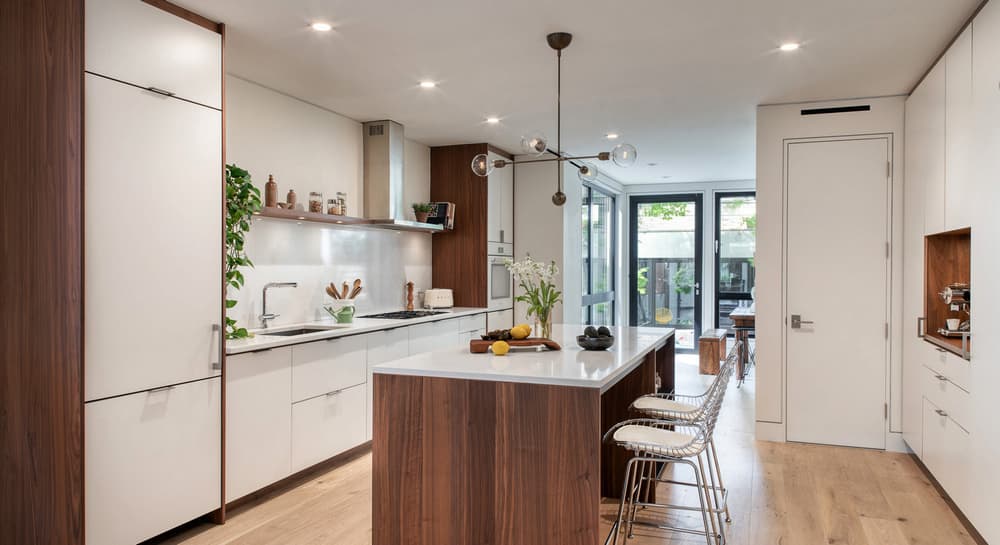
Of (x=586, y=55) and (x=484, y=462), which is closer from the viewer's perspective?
(x=484, y=462)

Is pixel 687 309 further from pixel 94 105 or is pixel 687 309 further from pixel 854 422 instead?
pixel 94 105

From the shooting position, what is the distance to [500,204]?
6.48 metres

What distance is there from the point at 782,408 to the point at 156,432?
4033mm

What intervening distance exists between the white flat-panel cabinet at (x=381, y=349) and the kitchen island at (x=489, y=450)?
1742 mm

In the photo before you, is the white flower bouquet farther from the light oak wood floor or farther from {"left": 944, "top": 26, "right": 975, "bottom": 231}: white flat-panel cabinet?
{"left": 944, "top": 26, "right": 975, "bottom": 231}: white flat-panel cabinet

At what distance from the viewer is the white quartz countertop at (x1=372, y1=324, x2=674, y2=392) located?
239cm

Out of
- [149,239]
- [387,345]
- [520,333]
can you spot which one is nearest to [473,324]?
[387,345]

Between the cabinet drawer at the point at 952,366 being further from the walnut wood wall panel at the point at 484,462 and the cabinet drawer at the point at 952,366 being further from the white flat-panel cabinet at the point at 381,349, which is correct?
the white flat-panel cabinet at the point at 381,349

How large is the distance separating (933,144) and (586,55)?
6.83ft

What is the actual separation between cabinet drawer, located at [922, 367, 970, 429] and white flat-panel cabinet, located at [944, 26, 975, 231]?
2.71 feet

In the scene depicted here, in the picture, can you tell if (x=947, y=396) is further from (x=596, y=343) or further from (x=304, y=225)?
(x=304, y=225)

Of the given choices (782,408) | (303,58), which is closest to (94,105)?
(303,58)

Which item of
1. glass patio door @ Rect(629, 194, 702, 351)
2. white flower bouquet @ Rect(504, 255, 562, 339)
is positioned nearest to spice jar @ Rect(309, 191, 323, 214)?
white flower bouquet @ Rect(504, 255, 562, 339)

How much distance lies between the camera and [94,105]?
256cm
